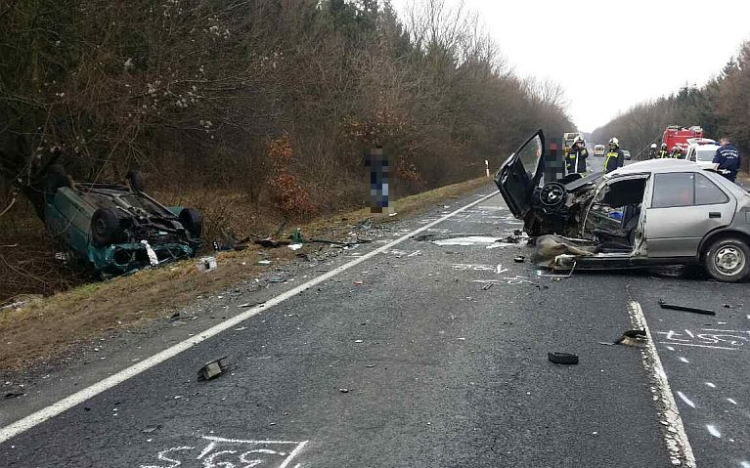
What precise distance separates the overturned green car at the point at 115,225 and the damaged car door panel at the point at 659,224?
6340 mm

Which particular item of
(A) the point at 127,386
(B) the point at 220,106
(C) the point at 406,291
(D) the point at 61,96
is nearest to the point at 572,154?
(B) the point at 220,106

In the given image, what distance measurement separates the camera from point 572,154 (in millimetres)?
18062

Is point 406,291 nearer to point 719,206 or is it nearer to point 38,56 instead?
point 719,206

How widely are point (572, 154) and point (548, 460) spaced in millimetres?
15810

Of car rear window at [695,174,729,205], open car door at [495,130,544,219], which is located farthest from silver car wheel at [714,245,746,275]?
open car door at [495,130,544,219]

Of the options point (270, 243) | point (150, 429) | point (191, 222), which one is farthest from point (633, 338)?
point (191, 222)

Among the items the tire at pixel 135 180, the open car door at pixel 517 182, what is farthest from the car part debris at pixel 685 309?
the tire at pixel 135 180

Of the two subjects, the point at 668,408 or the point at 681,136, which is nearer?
the point at 668,408

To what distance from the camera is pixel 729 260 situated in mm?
8109

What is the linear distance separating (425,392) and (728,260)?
18.6 ft

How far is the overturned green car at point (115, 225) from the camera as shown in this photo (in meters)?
10.3

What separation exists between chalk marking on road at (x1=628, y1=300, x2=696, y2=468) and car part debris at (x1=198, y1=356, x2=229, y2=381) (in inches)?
122

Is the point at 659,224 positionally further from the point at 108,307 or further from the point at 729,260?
the point at 108,307

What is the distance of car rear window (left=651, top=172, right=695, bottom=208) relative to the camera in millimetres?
8344
